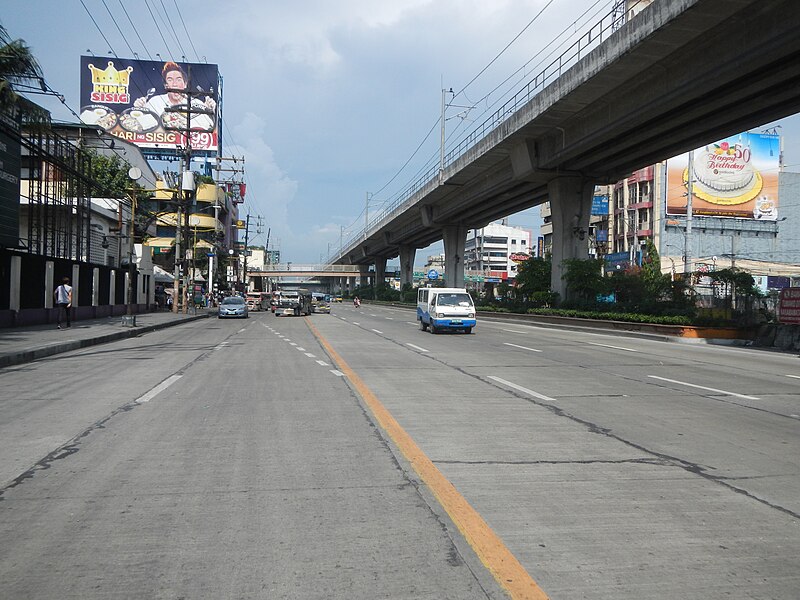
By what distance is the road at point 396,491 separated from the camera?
385cm

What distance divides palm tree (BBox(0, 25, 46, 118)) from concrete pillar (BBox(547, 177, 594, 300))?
27.0 m

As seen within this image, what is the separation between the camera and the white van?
28.0 meters

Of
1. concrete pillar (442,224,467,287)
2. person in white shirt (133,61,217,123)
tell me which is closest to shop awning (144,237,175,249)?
person in white shirt (133,61,217,123)

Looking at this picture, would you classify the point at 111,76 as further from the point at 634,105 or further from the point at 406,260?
the point at 634,105

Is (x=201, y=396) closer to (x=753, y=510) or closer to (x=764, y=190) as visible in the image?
(x=753, y=510)

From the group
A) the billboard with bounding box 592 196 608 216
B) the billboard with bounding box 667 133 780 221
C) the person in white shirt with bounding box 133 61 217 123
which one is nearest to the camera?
the billboard with bounding box 667 133 780 221

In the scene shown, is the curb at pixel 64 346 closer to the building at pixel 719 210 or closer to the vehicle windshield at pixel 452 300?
the vehicle windshield at pixel 452 300

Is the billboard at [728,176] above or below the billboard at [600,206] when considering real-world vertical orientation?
above

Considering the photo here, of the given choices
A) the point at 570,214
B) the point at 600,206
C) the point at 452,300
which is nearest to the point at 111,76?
the point at 570,214

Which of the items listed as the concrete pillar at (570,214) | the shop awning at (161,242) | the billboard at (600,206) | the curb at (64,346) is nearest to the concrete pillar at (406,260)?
the billboard at (600,206)

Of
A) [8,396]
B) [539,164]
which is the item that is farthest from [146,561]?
[539,164]

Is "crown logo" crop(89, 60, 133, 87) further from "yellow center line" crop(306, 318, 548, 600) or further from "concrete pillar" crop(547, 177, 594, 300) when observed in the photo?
"yellow center line" crop(306, 318, 548, 600)

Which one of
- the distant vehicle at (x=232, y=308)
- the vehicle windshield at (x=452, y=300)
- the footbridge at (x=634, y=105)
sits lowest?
the distant vehicle at (x=232, y=308)

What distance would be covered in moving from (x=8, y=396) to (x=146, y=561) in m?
7.82
